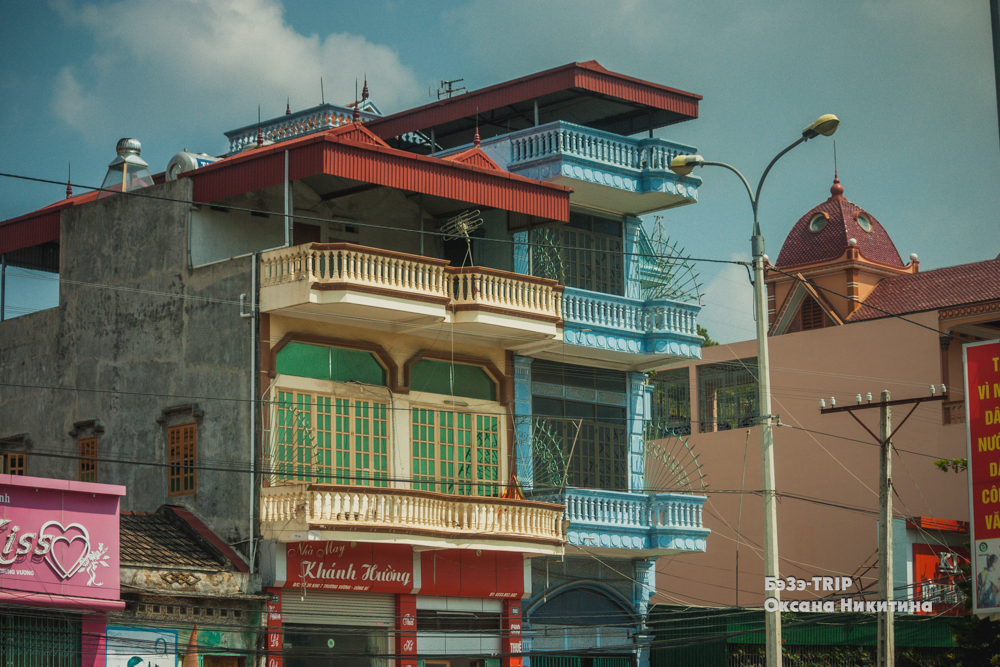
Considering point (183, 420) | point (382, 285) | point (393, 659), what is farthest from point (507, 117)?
point (393, 659)

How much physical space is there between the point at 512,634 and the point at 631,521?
141 inches

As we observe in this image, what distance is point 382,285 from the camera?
91.4 feet

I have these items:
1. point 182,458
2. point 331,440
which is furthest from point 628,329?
point 182,458

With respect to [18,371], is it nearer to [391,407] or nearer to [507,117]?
[391,407]

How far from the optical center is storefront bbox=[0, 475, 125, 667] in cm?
2327

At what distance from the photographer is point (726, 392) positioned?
50.2 m

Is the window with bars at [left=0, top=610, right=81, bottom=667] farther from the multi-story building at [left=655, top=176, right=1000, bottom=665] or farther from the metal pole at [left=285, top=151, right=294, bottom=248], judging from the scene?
the multi-story building at [left=655, top=176, right=1000, bottom=665]

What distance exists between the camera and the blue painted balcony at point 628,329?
31750mm

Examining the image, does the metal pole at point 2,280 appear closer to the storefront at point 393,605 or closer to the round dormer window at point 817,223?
the storefront at point 393,605

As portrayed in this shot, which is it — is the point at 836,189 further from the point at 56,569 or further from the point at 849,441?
the point at 56,569

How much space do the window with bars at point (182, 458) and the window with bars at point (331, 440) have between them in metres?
2.06

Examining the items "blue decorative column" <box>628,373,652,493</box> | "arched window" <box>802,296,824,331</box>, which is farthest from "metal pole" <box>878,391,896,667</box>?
"arched window" <box>802,296,824,331</box>

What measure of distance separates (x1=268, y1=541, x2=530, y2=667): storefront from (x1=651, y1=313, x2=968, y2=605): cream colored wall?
1275cm

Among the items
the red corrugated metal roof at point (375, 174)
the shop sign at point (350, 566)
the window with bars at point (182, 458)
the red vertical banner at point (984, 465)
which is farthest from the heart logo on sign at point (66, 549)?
the red vertical banner at point (984, 465)
